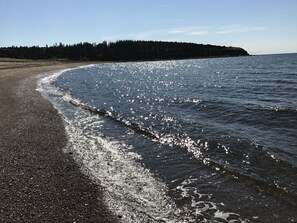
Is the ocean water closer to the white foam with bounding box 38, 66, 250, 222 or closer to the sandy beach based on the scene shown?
the white foam with bounding box 38, 66, 250, 222

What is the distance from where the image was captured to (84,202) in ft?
32.1

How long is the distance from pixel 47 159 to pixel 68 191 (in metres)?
3.55

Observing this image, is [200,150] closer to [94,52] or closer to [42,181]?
[42,181]

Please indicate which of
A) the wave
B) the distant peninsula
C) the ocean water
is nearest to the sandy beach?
the ocean water

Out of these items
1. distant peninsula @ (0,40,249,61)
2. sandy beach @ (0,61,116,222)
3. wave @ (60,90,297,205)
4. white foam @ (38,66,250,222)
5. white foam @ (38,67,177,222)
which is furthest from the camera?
distant peninsula @ (0,40,249,61)

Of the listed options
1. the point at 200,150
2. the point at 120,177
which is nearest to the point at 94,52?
the point at 200,150

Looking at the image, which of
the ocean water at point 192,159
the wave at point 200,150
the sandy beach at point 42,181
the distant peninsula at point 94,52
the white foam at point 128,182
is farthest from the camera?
the distant peninsula at point 94,52

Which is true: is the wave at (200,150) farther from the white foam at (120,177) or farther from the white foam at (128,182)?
the white foam at (120,177)

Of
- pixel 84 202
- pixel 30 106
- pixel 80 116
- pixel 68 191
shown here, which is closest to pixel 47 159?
pixel 68 191

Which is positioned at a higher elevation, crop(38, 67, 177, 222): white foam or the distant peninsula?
crop(38, 67, 177, 222): white foam

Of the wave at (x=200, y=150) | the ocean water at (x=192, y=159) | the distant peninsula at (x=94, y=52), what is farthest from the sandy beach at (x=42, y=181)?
the distant peninsula at (x=94, y=52)

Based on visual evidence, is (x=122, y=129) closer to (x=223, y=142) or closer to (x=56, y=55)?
(x=223, y=142)

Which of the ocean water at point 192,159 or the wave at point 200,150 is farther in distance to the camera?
the wave at point 200,150

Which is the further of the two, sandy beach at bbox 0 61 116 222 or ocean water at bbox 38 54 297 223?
ocean water at bbox 38 54 297 223
